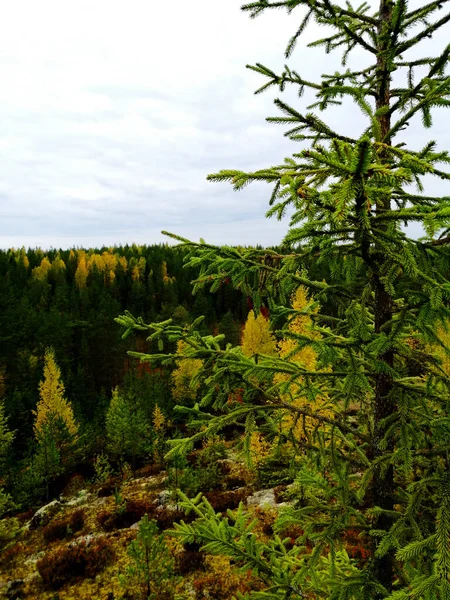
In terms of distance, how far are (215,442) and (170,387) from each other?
15394 mm

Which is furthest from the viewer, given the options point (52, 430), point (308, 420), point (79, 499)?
point (52, 430)

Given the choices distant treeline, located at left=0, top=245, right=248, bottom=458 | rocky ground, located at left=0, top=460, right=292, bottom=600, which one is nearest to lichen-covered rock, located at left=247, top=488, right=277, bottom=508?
rocky ground, located at left=0, top=460, right=292, bottom=600

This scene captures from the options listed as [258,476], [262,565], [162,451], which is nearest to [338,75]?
[262,565]

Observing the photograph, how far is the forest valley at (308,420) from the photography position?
3.18 m

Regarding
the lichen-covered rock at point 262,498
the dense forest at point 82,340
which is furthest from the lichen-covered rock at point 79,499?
the lichen-covered rock at point 262,498

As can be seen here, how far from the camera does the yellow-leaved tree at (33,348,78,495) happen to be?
21.1 metres

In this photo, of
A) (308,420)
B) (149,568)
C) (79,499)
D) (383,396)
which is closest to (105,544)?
(149,568)

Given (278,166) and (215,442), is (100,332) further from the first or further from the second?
(278,166)

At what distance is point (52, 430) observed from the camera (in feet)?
74.6

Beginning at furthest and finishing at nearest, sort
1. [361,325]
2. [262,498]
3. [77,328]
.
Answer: [77,328], [262,498], [361,325]

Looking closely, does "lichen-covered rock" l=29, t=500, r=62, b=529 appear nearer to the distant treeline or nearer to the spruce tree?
the distant treeline

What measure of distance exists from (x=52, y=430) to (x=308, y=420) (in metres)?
17.4

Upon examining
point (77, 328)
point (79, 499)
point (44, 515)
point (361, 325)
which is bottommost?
point (79, 499)

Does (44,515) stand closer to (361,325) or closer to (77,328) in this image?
(361,325)
